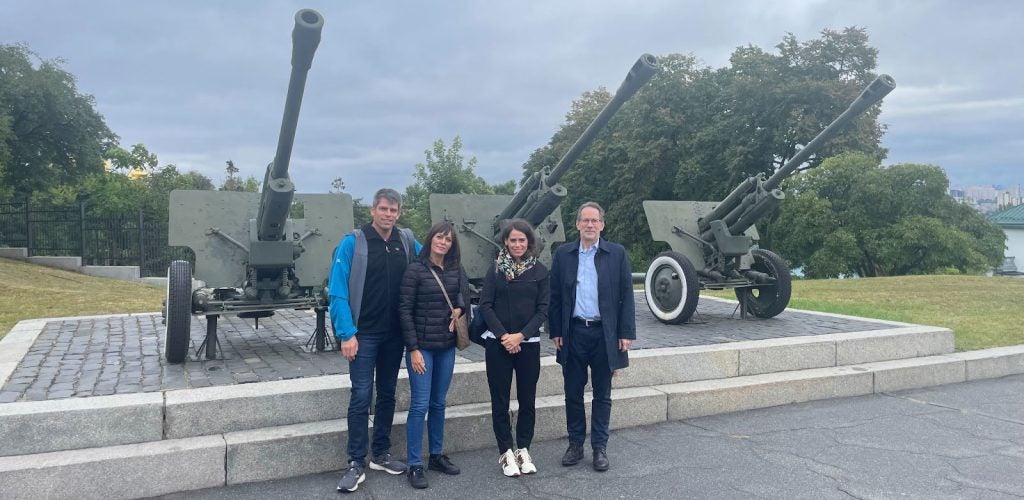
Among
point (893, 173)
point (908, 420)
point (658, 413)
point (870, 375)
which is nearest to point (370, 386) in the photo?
point (658, 413)

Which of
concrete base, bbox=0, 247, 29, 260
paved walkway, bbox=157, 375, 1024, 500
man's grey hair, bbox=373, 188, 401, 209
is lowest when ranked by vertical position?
paved walkway, bbox=157, 375, 1024, 500

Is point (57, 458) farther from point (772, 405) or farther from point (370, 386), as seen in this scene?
point (772, 405)

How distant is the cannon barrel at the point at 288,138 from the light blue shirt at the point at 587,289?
7.57 ft

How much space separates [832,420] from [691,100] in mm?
28677

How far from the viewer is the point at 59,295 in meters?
13.4

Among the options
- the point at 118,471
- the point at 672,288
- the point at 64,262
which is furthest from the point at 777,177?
the point at 64,262

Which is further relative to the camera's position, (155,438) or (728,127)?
(728,127)

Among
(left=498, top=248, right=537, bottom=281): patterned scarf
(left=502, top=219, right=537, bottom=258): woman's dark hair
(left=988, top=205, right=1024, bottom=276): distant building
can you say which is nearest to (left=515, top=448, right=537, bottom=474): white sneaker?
(left=498, top=248, right=537, bottom=281): patterned scarf

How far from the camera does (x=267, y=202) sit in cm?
649

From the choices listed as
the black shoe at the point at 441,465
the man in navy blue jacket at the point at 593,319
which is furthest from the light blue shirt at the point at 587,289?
the black shoe at the point at 441,465

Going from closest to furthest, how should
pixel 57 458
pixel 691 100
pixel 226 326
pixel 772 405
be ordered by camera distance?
pixel 57 458
pixel 772 405
pixel 226 326
pixel 691 100

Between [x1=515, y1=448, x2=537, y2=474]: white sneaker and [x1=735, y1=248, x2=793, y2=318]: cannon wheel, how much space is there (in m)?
5.67

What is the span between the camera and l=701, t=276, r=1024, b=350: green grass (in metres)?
9.56

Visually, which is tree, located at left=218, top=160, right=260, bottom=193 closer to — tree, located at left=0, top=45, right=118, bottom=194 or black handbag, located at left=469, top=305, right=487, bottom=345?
tree, located at left=0, top=45, right=118, bottom=194
